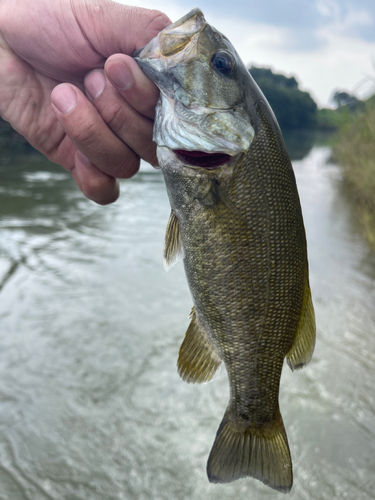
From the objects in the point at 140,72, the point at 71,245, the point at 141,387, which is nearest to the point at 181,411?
the point at 141,387

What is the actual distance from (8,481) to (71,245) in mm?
4602

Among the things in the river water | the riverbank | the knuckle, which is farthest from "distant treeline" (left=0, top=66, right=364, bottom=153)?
the knuckle

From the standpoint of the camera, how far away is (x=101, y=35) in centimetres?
197

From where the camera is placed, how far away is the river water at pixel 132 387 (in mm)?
3154

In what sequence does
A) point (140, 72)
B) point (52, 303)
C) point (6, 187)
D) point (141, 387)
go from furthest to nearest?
point (6, 187) → point (52, 303) → point (141, 387) → point (140, 72)

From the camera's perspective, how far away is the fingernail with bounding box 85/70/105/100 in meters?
2.06

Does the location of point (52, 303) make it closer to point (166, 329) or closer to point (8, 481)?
point (166, 329)

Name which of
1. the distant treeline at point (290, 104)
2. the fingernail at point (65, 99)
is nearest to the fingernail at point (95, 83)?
the fingernail at point (65, 99)

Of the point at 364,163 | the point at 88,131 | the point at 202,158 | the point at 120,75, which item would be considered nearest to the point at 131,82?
the point at 120,75

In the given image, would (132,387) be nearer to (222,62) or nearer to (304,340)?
(304,340)

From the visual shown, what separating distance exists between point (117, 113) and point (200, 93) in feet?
2.13

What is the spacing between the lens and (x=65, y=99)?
200 cm

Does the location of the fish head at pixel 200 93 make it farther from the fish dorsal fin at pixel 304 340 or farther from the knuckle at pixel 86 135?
the fish dorsal fin at pixel 304 340

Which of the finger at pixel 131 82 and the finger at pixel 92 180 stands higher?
the finger at pixel 131 82
